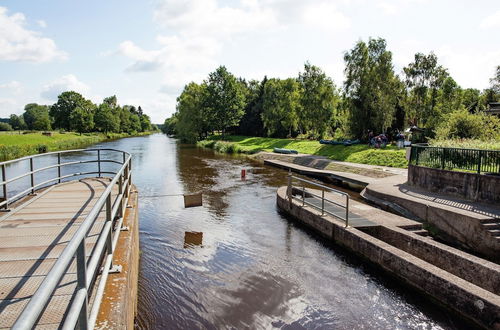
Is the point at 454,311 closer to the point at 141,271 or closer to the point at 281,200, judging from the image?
the point at 141,271

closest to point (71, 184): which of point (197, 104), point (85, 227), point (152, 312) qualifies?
point (152, 312)

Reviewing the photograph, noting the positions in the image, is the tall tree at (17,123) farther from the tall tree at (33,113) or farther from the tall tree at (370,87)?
the tall tree at (370,87)

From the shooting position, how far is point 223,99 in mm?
63031

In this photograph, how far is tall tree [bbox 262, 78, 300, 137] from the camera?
55531 mm

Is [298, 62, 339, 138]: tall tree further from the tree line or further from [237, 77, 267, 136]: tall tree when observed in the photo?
[237, 77, 267, 136]: tall tree

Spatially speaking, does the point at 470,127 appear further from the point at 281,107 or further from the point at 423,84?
the point at 281,107

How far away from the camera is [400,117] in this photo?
39.1 m

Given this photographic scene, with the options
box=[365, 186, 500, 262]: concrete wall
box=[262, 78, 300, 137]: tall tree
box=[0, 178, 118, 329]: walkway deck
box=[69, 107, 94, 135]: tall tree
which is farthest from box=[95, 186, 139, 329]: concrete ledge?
box=[69, 107, 94, 135]: tall tree

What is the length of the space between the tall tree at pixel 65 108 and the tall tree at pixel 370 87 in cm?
8611

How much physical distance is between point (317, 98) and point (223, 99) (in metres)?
22.0

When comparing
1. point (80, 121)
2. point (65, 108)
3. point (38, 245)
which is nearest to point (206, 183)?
point (38, 245)

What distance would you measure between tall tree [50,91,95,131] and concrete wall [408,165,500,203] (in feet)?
331

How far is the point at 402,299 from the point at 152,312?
17.6ft

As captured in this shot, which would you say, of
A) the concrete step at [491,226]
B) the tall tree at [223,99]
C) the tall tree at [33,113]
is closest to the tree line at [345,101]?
the tall tree at [223,99]
